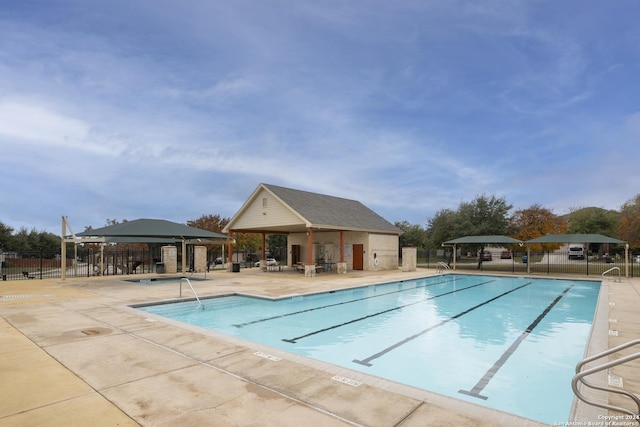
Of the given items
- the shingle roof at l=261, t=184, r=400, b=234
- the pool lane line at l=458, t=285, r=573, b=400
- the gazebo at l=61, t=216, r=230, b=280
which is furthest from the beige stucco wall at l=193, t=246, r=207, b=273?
the pool lane line at l=458, t=285, r=573, b=400

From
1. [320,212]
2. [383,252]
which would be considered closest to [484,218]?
[383,252]

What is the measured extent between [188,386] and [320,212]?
19287 mm

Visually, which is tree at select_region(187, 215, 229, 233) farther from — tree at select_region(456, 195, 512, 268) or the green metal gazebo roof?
tree at select_region(456, 195, 512, 268)

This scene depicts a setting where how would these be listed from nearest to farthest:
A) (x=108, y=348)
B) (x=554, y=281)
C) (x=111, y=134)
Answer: (x=108, y=348) < (x=111, y=134) < (x=554, y=281)

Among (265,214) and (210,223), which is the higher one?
(265,214)

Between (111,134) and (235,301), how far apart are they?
12.9 m

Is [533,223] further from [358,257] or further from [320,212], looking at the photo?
[320,212]

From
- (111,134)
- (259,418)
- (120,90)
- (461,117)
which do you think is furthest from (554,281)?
(111,134)

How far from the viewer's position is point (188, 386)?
432 cm

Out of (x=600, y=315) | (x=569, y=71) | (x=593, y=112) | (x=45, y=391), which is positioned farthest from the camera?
(x=593, y=112)

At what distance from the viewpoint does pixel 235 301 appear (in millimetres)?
12898

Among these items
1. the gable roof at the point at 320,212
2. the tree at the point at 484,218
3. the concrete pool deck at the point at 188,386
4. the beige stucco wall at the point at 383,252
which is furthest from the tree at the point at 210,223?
the concrete pool deck at the point at 188,386

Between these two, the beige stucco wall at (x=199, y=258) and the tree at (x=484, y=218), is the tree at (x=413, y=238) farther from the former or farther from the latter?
the beige stucco wall at (x=199, y=258)

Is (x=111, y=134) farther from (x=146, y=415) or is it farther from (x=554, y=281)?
(x=554, y=281)
